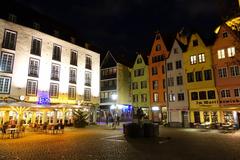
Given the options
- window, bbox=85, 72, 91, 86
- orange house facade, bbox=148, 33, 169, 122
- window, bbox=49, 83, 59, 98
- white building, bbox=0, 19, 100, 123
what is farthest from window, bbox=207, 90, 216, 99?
window, bbox=49, 83, 59, 98

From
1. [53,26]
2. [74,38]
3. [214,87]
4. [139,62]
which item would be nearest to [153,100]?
[139,62]

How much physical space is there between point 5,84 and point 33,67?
4.91 m

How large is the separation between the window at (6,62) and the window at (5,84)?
1.09 m

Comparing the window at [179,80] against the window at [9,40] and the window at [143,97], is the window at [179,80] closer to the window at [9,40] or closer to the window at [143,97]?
the window at [143,97]

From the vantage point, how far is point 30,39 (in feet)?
97.5

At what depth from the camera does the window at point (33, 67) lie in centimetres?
2897

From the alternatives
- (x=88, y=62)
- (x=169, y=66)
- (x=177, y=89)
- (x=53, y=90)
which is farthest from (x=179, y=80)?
(x=53, y=90)

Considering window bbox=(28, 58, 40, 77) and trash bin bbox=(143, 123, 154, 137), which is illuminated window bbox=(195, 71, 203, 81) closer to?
trash bin bbox=(143, 123, 154, 137)

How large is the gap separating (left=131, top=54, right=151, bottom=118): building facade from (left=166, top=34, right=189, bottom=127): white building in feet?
20.0

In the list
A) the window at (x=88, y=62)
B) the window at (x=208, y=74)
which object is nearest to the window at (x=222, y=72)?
the window at (x=208, y=74)

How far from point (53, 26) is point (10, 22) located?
9.06 meters

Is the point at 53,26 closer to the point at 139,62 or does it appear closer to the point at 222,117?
the point at 139,62

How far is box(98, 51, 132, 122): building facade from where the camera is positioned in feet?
153

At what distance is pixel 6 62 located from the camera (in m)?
26.4
